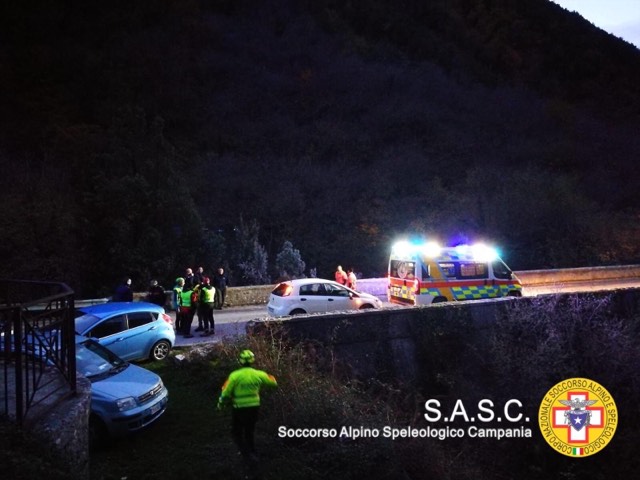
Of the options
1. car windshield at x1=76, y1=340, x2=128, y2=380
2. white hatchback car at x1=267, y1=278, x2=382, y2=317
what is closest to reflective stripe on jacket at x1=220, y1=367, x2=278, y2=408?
car windshield at x1=76, y1=340, x2=128, y2=380

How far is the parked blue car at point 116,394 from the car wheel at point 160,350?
2554 mm

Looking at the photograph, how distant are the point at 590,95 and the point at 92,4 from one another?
177 feet

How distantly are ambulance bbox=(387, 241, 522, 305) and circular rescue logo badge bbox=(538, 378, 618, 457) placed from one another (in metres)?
3.95

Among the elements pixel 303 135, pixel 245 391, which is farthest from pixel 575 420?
pixel 303 135

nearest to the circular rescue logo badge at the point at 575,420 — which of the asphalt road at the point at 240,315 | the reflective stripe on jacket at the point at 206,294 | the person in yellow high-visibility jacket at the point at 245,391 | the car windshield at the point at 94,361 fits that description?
the asphalt road at the point at 240,315

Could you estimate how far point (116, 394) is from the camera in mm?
7504

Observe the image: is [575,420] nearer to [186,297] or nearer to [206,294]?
[206,294]

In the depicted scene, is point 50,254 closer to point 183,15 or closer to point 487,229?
point 487,229

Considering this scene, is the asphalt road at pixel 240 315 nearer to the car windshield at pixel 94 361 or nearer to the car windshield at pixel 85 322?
the car windshield at pixel 85 322

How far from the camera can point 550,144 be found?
44312mm

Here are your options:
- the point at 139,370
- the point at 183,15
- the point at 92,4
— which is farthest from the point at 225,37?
the point at 139,370

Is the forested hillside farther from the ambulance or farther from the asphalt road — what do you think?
the ambulance

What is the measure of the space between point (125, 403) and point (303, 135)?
3872cm

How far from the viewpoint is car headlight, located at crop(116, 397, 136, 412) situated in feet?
24.2
